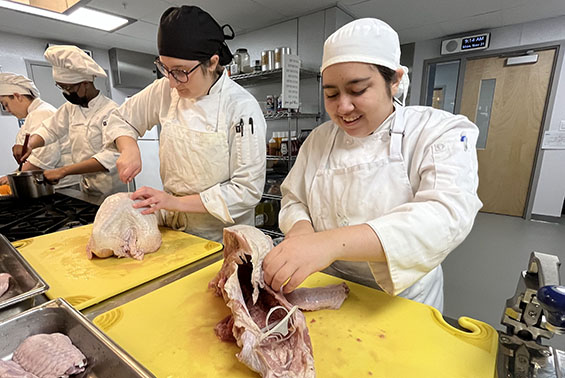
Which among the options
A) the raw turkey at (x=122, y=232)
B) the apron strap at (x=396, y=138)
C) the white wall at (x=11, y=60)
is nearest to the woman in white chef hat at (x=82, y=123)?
the raw turkey at (x=122, y=232)

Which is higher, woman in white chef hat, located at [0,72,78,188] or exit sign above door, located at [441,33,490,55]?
exit sign above door, located at [441,33,490,55]

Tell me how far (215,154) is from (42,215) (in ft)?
3.72

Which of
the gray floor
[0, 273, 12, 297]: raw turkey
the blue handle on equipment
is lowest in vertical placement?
the gray floor

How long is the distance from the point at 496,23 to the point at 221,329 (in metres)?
4.83

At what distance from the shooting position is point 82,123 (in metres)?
2.18

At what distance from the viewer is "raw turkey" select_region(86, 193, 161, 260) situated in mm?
1062

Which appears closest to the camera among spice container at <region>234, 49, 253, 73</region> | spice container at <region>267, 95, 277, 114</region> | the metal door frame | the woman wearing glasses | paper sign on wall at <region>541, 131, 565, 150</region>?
the woman wearing glasses

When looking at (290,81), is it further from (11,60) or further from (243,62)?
(11,60)

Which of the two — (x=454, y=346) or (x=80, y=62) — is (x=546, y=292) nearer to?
(x=454, y=346)

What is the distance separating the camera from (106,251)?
3.51ft

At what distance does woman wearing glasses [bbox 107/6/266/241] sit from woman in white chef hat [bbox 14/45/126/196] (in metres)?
0.71

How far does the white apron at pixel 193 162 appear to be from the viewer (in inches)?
51.1

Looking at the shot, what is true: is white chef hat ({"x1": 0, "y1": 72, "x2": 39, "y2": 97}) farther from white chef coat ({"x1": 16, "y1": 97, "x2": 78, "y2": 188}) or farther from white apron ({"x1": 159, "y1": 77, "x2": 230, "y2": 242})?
white apron ({"x1": 159, "y1": 77, "x2": 230, "y2": 242})

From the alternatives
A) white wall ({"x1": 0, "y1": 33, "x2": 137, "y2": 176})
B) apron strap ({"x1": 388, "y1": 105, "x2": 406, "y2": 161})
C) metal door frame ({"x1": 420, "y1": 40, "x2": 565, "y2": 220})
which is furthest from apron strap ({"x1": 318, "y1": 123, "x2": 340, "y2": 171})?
white wall ({"x1": 0, "y1": 33, "x2": 137, "y2": 176})
